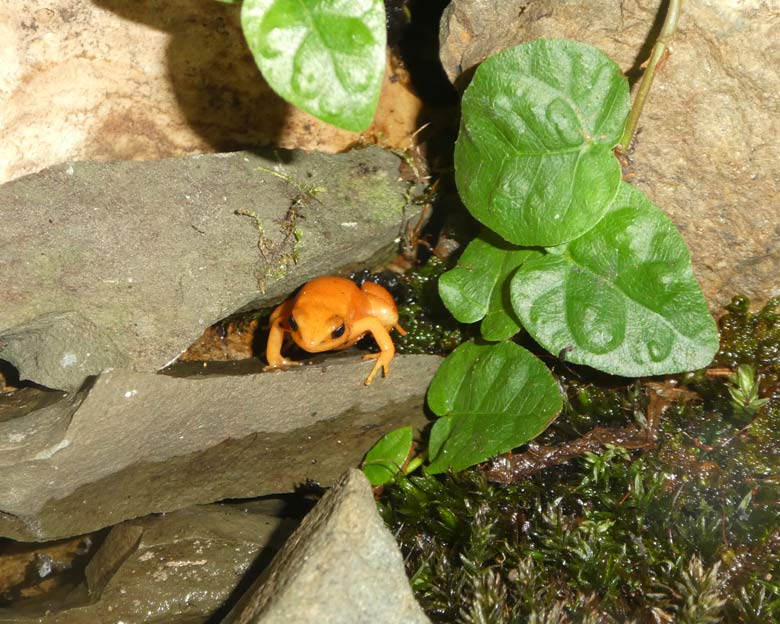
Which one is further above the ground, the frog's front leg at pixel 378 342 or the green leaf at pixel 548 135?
the green leaf at pixel 548 135

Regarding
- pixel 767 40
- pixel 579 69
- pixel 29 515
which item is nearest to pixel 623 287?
pixel 579 69

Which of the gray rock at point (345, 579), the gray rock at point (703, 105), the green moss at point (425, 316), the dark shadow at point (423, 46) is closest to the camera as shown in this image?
the gray rock at point (345, 579)

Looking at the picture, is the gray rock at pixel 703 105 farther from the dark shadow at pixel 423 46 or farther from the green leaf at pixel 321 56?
the green leaf at pixel 321 56

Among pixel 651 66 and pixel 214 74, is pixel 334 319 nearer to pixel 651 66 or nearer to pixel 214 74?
pixel 214 74

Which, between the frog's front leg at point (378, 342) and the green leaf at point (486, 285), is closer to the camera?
the green leaf at point (486, 285)

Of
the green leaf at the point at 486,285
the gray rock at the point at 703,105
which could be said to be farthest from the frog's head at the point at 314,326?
the gray rock at the point at 703,105

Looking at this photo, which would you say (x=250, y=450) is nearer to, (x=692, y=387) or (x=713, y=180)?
(x=692, y=387)

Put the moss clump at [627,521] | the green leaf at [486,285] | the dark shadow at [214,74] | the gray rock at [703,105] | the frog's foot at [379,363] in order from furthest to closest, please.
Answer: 1. the frog's foot at [379,363]
2. the dark shadow at [214,74]
3. the green leaf at [486,285]
4. the gray rock at [703,105]
5. the moss clump at [627,521]
